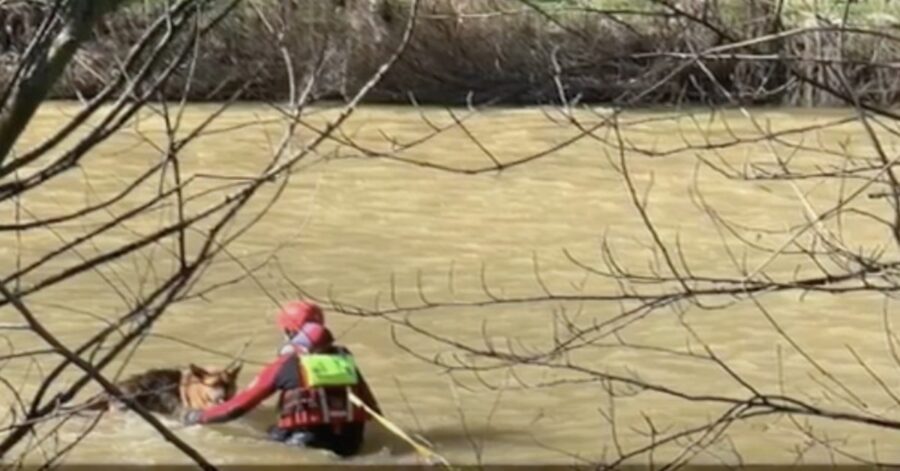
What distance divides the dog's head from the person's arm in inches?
2.1

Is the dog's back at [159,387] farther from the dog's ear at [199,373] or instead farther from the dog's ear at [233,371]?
the dog's ear at [233,371]

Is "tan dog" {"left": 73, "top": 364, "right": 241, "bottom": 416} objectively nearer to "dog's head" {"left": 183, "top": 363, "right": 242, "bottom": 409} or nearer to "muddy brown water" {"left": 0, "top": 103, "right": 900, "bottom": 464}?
"dog's head" {"left": 183, "top": 363, "right": 242, "bottom": 409}

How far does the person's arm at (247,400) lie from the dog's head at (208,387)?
5cm

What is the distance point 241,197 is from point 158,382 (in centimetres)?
487

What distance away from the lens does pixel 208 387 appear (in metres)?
8.45

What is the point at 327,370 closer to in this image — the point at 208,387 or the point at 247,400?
the point at 247,400

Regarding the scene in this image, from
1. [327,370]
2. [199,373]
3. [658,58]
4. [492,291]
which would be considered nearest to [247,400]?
[199,373]

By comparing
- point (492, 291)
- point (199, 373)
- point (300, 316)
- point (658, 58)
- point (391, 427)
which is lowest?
point (492, 291)

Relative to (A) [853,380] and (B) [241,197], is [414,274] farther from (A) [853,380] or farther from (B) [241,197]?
(B) [241,197]

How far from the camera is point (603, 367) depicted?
8.99 meters

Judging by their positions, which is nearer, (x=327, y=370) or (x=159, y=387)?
(x=159, y=387)

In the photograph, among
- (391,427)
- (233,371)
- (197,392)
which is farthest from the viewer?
(233,371)

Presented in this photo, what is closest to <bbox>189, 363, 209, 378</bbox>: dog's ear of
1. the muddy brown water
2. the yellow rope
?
the muddy brown water

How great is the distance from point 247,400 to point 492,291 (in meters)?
4.12
